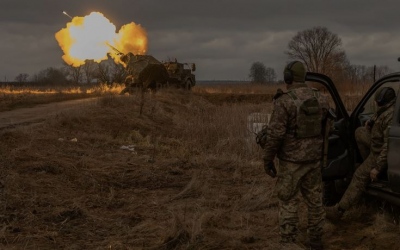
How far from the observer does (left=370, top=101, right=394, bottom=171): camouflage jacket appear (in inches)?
204

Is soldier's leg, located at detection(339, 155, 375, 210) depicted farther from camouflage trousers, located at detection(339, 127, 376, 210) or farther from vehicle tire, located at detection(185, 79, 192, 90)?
vehicle tire, located at detection(185, 79, 192, 90)

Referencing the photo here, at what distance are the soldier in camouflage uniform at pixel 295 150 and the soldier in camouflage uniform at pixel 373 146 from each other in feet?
2.33

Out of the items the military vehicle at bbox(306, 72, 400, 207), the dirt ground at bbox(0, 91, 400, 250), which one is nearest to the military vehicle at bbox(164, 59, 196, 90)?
the dirt ground at bbox(0, 91, 400, 250)

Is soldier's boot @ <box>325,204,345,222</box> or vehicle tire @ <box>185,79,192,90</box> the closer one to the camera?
soldier's boot @ <box>325,204,345,222</box>

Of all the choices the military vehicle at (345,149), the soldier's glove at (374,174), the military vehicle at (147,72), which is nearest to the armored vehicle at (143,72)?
the military vehicle at (147,72)

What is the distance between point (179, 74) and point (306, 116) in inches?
1105

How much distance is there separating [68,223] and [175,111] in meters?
16.9

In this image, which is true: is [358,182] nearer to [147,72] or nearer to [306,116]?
[306,116]

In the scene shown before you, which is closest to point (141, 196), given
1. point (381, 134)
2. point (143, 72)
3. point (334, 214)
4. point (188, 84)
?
point (334, 214)

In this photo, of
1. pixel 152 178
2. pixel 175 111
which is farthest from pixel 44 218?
pixel 175 111

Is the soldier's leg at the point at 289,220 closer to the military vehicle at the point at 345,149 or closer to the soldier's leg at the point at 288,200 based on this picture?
the soldier's leg at the point at 288,200

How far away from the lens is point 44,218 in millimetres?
6133

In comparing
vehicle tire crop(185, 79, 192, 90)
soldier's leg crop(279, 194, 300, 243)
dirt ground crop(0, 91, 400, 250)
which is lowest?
dirt ground crop(0, 91, 400, 250)

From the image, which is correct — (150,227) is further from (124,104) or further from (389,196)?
(124,104)
